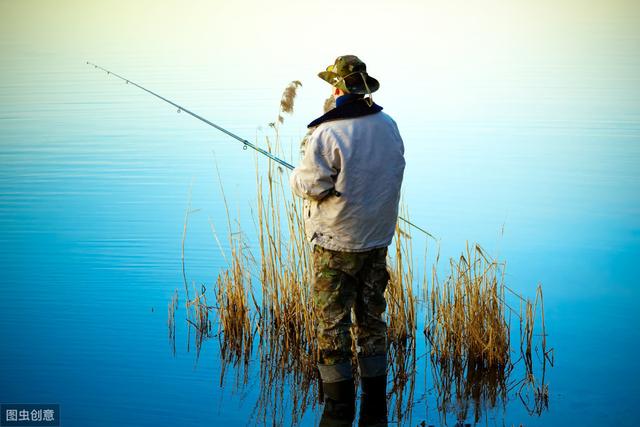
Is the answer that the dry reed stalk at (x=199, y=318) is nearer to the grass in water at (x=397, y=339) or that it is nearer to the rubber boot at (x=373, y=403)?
the grass in water at (x=397, y=339)

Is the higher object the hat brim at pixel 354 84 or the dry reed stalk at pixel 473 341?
the hat brim at pixel 354 84

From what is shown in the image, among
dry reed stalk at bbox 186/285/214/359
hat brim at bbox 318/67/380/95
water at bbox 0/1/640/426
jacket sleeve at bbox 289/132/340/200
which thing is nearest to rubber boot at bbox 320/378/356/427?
water at bbox 0/1/640/426

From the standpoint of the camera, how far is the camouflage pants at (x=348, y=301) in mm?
3797

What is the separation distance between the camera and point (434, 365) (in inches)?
194

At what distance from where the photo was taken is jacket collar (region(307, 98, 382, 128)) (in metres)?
3.68

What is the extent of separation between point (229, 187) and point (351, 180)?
18.2 ft

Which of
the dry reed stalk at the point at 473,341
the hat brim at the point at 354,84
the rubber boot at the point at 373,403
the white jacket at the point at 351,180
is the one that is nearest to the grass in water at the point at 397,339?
the dry reed stalk at the point at 473,341

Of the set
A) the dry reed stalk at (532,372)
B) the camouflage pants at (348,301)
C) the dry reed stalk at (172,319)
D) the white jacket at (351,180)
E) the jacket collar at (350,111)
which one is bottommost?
the dry reed stalk at (532,372)

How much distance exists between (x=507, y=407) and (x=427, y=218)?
4.06 meters

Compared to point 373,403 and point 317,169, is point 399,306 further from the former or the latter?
point 317,169

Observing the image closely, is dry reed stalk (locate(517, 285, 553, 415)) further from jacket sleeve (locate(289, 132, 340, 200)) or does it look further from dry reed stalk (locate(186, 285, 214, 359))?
dry reed stalk (locate(186, 285, 214, 359))

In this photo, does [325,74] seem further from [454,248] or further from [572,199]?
[572,199]

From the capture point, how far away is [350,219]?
372 cm

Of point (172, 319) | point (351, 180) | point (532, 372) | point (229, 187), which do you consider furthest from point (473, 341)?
point (229, 187)
